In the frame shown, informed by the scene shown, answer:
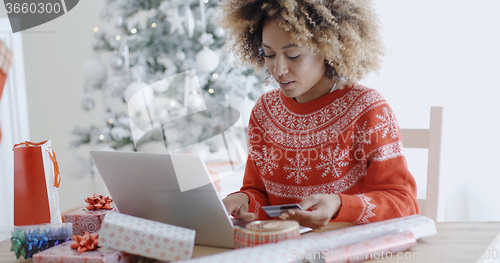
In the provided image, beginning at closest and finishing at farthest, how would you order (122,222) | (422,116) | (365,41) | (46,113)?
1. (122,222)
2. (365,41)
3. (422,116)
4. (46,113)

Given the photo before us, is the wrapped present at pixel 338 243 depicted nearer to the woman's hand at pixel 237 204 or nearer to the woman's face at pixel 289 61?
the woman's hand at pixel 237 204

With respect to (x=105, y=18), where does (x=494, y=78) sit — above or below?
below

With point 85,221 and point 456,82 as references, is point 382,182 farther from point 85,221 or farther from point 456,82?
point 456,82

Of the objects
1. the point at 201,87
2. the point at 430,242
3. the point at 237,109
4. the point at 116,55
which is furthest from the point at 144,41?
the point at 430,242

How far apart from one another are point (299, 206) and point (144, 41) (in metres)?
1.73

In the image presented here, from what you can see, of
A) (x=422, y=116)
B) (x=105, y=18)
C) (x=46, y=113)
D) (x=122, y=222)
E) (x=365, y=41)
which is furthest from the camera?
(x=46, y=113)

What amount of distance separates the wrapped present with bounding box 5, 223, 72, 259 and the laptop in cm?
11

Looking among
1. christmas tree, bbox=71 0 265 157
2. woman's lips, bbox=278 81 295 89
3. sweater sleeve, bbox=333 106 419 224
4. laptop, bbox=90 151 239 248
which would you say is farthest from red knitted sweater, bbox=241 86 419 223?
christmas tree, bbox=71 0 265 157

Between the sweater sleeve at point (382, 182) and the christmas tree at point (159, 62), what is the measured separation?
1.28m

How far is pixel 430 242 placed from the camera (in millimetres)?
708

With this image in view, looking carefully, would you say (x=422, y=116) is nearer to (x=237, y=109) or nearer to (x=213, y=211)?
(x=237, y=109)

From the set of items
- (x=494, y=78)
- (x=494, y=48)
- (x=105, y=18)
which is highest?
(x=105, y=18)

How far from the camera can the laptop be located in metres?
0.63

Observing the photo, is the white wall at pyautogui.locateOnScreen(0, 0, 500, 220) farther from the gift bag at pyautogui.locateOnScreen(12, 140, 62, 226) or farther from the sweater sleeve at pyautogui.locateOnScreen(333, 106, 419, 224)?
the gift bag at pyautogui.locateOnScreen(12, 140, 62, 226)
